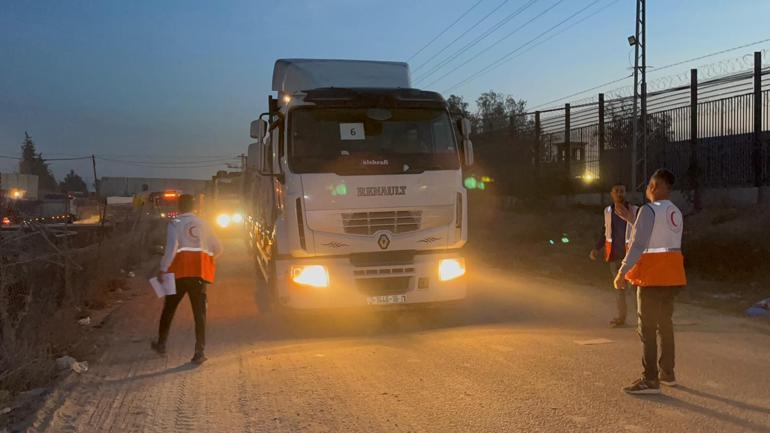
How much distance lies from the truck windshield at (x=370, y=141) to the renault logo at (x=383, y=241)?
0.85 m

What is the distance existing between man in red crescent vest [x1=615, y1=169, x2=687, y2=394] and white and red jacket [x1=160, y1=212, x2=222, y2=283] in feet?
14.6

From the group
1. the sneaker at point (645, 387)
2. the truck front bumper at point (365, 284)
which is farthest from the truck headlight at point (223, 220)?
the sneaker at point (645, 387)

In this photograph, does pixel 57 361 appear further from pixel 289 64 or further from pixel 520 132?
pixel 520 132

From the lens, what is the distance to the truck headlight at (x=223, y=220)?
98.2 feet

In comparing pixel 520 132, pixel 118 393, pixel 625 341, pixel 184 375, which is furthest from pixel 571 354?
pixel 520 132

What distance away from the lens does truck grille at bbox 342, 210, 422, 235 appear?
27.8ft

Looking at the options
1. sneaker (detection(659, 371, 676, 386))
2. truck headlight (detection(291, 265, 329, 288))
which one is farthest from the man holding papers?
sneaker (detection(659, 371, 676, 386))

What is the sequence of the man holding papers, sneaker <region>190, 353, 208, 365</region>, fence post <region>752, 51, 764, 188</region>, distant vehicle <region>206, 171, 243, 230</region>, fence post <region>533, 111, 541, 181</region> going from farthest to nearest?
fence post <region>533, 111, 541, 181</region>, distant vehicle <region>206, 171, 243, 230</region>, fence post <region>752, 51, 764, 188</region>, the man holding papers, sneaker <region>190, 353, 208, 365</region>

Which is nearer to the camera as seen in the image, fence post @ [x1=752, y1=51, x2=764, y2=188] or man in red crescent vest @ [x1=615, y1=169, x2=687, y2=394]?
man in red crescent vest @ [x1=615, y1=169, x2=687, y2=394]

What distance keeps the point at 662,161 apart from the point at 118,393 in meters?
20.9

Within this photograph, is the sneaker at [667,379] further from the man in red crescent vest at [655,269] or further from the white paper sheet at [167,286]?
the white paper sheet at [167,286]

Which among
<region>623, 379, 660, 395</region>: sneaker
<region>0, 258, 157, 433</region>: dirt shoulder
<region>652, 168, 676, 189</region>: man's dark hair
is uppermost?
<region>652, 168, 676, 189</region>: man's dark hair

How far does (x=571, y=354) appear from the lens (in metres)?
7.11

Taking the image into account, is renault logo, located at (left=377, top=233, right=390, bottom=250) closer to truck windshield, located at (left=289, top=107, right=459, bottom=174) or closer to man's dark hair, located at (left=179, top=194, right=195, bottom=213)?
truck windshield, located at (left=289, top=107, right=459, bottom=174)
